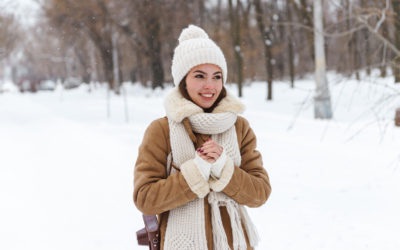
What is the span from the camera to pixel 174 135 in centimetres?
159

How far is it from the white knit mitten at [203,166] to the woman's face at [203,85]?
0.30 metres

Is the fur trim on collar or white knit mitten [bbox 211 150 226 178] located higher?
the fur trim on collar

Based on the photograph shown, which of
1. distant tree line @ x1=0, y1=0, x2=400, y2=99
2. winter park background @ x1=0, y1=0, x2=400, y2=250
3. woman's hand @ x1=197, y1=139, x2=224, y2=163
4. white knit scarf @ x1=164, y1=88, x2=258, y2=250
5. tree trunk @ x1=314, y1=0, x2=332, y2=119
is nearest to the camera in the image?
woman's hand @ x1=197, y1=139, x2=224, y2=163

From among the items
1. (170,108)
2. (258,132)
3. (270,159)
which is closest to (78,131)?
(258,132)

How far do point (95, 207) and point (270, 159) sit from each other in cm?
346

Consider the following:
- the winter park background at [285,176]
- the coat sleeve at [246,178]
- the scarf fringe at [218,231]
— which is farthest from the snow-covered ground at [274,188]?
the scarf fringe at [218,231]

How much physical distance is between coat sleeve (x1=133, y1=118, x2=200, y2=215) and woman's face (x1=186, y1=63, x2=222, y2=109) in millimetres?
210

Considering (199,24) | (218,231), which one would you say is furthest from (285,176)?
(199,24)

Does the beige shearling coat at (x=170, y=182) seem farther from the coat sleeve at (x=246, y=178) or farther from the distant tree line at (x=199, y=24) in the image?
the distant tree line at (x=199, y=24)

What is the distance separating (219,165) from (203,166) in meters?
0.06

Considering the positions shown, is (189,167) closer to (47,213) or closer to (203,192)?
(203,192)

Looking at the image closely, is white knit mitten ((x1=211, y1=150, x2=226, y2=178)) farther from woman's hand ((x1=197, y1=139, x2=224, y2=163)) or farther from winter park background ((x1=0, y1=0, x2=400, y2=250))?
winter park background ((x1=0, y1=0, x2=400, y2=250))

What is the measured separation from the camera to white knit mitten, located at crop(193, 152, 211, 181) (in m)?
1.45

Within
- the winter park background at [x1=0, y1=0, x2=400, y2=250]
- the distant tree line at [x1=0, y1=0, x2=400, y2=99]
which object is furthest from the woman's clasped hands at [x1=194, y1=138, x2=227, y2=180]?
the distant tree line at [x1=0, y1=0, x2=400, y2=99]
